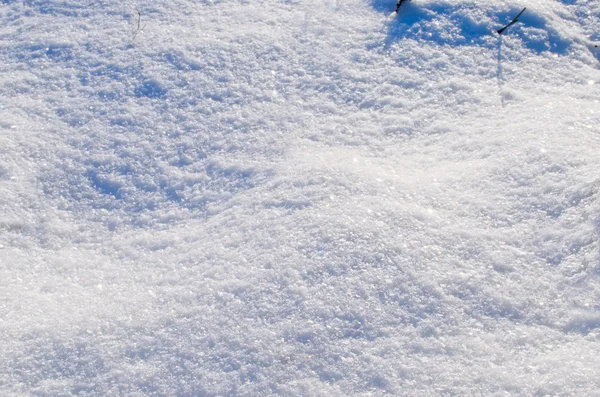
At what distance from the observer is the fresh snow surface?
4.88 ft

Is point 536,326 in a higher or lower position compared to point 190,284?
higher

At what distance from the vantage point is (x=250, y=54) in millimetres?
2248

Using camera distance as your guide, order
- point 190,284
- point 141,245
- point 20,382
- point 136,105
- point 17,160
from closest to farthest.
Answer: point 20,382
point 190,284
point 141,245
point 17,160
point 136,105

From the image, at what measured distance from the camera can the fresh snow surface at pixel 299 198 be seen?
4.88 feet

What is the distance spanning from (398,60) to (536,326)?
1.14m

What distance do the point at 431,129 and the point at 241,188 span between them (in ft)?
2.29

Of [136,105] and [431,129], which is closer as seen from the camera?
[431,129]

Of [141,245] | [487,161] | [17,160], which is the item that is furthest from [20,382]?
[487,161]

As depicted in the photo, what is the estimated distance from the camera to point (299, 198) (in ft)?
5.90

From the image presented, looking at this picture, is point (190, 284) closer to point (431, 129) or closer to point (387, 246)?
point (387, 246)

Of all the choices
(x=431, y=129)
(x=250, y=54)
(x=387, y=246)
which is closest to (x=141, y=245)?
(x=387, y=246)

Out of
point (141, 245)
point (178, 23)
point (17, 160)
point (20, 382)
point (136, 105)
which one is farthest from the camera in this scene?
point (178, 23)

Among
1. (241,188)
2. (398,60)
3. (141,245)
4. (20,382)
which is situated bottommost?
(20,382)

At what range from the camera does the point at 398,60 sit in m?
2.19
